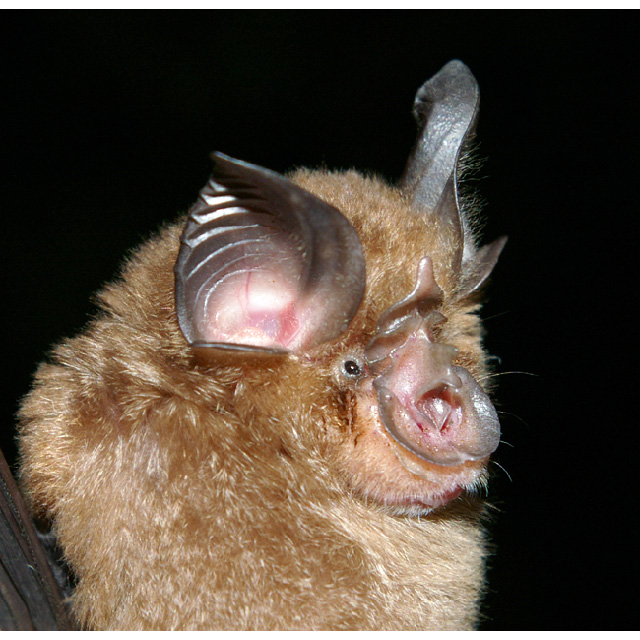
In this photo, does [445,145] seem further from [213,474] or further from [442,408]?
[213,474]

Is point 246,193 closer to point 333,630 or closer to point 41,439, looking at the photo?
point 41,439

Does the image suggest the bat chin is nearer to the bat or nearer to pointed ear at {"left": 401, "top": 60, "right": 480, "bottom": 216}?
Result: the bat

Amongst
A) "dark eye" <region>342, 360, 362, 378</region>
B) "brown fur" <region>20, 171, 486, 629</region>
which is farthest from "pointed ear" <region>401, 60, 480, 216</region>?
"dark eye" <region>342, 360, 362, 378</region>

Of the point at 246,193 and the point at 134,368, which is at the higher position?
the point at 246,193

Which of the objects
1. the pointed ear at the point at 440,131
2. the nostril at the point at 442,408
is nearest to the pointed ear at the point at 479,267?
the pointed ear at the point at 440,131

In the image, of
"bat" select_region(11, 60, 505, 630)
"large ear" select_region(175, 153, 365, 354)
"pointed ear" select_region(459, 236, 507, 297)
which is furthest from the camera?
"pointed ear" select_region(459, 236, 507, 297)

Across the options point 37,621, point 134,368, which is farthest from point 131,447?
point 37,621

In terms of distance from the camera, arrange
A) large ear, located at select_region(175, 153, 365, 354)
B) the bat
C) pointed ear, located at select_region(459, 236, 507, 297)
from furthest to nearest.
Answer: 1. pointed ear, located at select_region(459, 236, 507, 297)
2. the bat
3. large ear, located at select_region(175, 153, 365, 354)

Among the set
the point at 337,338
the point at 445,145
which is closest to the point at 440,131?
the point at 445,145
